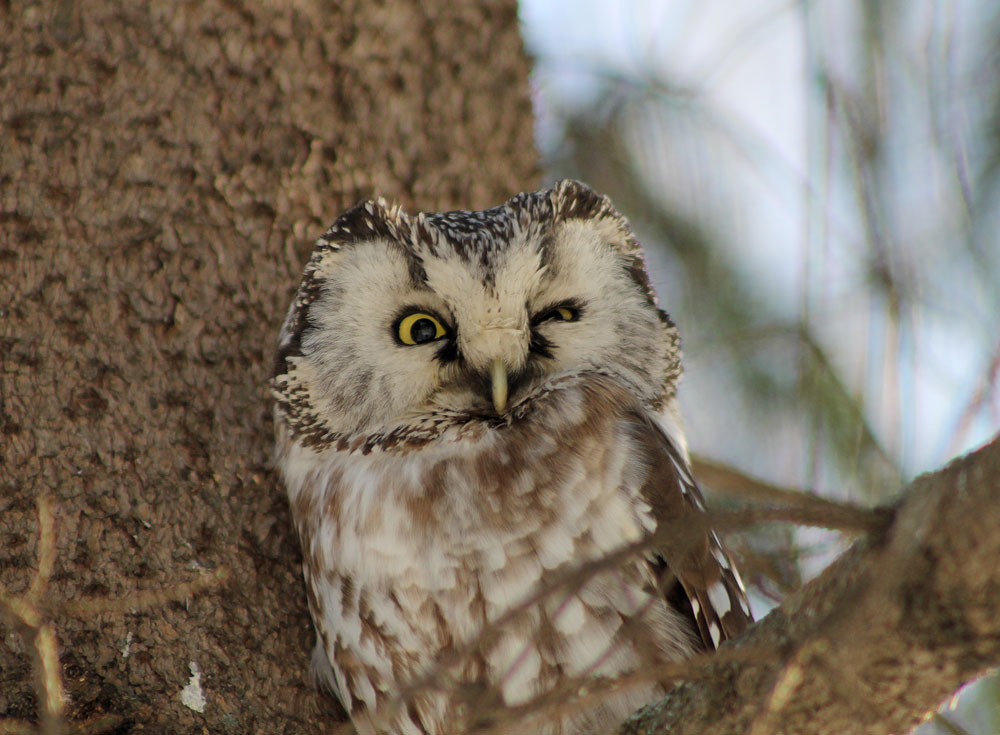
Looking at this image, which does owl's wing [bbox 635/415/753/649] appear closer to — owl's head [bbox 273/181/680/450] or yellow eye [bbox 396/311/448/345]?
owl's head [bbox 273/181/680/450]

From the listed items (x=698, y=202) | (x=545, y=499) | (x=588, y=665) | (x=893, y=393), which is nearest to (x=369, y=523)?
(x=545, y=499)

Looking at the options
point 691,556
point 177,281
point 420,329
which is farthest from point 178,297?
point 691,556

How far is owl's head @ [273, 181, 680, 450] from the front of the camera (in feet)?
6.83

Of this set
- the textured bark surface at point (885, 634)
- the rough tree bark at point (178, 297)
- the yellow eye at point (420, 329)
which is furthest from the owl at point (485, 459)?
the textured bark surface at point (885, 634)

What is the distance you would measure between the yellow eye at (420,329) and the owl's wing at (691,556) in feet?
1.46

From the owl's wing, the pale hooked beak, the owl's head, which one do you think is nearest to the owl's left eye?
the owl's head

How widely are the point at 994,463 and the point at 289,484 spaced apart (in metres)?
1.52

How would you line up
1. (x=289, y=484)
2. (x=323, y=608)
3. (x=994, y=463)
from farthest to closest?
(x=289, y=484) → (x=323, y=608) → (x=994, y=463)

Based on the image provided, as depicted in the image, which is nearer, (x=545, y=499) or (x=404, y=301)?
(x=545, y=499)

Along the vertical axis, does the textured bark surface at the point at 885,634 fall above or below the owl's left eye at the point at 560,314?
below

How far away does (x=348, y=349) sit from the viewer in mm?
2221

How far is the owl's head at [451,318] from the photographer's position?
2.08m

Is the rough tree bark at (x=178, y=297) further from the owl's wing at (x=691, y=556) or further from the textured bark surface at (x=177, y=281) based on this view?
the owl's wing at (x=691, y=556)

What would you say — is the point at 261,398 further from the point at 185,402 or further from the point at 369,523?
the point at 369,523
